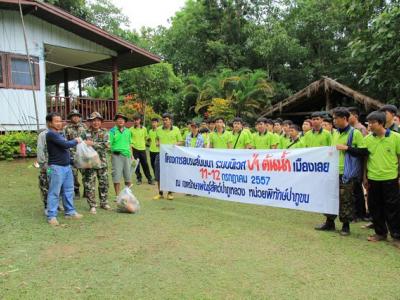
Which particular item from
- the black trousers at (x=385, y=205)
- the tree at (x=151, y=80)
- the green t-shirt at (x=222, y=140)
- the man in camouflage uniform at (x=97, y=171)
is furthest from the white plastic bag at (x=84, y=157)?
the tree at (x=151, y=80)

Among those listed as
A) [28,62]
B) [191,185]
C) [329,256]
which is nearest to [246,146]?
[191,185]

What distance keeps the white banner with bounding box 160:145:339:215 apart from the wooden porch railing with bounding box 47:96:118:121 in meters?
7.75

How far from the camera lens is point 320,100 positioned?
54.9 ft

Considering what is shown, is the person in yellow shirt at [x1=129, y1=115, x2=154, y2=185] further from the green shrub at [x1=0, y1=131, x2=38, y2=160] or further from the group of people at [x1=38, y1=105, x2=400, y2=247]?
the green shrub at [x1=0, y1=131, x2=38, y2=160]

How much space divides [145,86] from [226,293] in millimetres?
17297

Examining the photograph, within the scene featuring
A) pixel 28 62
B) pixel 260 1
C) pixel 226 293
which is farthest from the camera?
pixel 260 1

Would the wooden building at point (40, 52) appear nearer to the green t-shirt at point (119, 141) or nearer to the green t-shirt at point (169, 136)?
the green t-shirt at point (169, 136)

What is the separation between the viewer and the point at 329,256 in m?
4.62

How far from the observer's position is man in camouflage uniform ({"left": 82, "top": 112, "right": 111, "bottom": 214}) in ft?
22.5

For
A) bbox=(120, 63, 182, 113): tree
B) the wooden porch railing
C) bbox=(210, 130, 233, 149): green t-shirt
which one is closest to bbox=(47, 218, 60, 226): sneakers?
bbox=(210, 130, 233, 149): green t-shirt

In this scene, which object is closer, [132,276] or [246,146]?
[132,276]

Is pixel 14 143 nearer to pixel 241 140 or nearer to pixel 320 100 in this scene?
pixel 241 140

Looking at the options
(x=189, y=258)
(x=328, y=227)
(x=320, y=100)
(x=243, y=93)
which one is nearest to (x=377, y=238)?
(x=328, y=227)

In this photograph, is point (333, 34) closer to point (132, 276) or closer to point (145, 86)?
point (145, 86)
